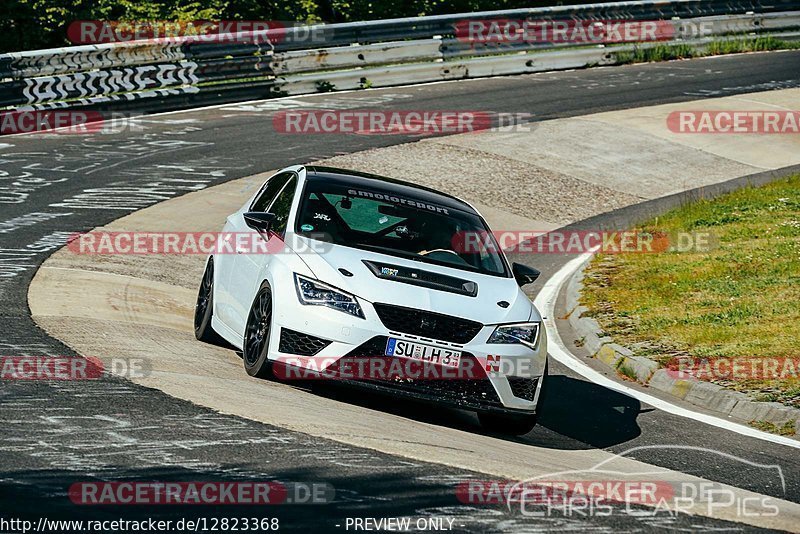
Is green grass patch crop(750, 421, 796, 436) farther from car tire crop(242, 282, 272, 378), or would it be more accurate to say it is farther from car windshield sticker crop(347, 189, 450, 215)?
car tire crop(242, 282, 272, 378)

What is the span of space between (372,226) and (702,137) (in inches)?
585

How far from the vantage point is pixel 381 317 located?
8195 millimetres

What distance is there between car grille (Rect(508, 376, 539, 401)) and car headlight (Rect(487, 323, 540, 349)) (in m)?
0.24

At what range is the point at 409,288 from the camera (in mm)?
8422

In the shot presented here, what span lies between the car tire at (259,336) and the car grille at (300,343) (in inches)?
6.5

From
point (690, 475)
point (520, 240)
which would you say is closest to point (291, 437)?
point (690, 475)

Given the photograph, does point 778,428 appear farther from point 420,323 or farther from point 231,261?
point 231,261

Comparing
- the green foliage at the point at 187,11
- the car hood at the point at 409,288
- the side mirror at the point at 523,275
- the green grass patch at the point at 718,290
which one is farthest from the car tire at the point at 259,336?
the green foliage at the point at 187,11

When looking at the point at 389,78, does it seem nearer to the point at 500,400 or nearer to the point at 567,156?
the point at 567,156

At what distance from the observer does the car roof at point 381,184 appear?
1002 cm

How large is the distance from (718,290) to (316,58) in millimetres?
12594

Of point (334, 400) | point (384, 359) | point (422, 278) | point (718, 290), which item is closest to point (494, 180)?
point (718, 290)

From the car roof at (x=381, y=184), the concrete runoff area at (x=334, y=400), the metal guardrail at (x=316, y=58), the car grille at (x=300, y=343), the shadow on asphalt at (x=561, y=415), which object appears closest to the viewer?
the concrete runoff area at (x=334, y=400)

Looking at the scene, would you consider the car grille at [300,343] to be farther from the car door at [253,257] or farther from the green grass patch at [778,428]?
the green grass patch at [778,428]
